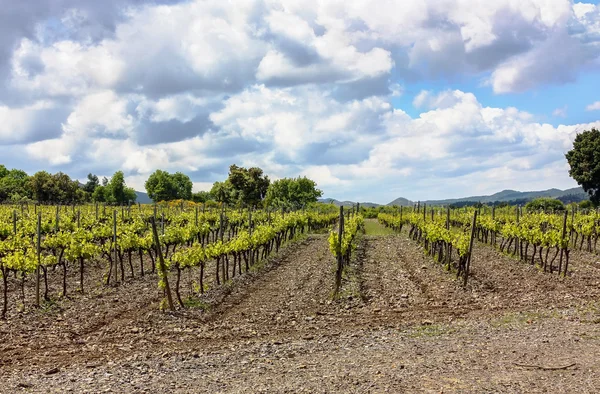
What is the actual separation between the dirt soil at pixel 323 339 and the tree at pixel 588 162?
51922 mm

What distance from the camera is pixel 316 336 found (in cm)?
1095

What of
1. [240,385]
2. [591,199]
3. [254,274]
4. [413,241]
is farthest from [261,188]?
[240,385]

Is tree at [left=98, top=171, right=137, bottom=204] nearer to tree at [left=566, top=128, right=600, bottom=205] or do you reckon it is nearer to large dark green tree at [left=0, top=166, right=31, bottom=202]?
large dark green tree at [left=0, top=166, right=31, bottom=202]

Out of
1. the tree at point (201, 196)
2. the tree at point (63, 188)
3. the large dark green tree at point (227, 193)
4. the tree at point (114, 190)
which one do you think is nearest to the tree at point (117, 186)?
the tree at point (114, 190)

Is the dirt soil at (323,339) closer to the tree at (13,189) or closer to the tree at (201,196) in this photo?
the tree at (13,189)

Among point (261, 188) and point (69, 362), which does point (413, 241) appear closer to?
point (69, 362)

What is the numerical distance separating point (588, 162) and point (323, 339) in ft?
210

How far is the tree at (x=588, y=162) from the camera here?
63.2 m

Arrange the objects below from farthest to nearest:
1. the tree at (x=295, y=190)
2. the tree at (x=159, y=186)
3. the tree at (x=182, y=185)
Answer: the tree at (x=182, y=185)
the tree at (x=159, y=186)
the tree at (x=295, y=190)

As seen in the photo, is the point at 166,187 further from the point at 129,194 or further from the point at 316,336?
the point at 316,336

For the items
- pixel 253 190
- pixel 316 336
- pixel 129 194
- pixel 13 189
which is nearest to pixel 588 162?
pixel 253 190

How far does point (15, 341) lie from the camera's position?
11188mm

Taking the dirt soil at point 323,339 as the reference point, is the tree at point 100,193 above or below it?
above

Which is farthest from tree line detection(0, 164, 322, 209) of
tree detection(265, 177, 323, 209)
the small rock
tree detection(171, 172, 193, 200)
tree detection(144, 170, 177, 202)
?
the small rock
